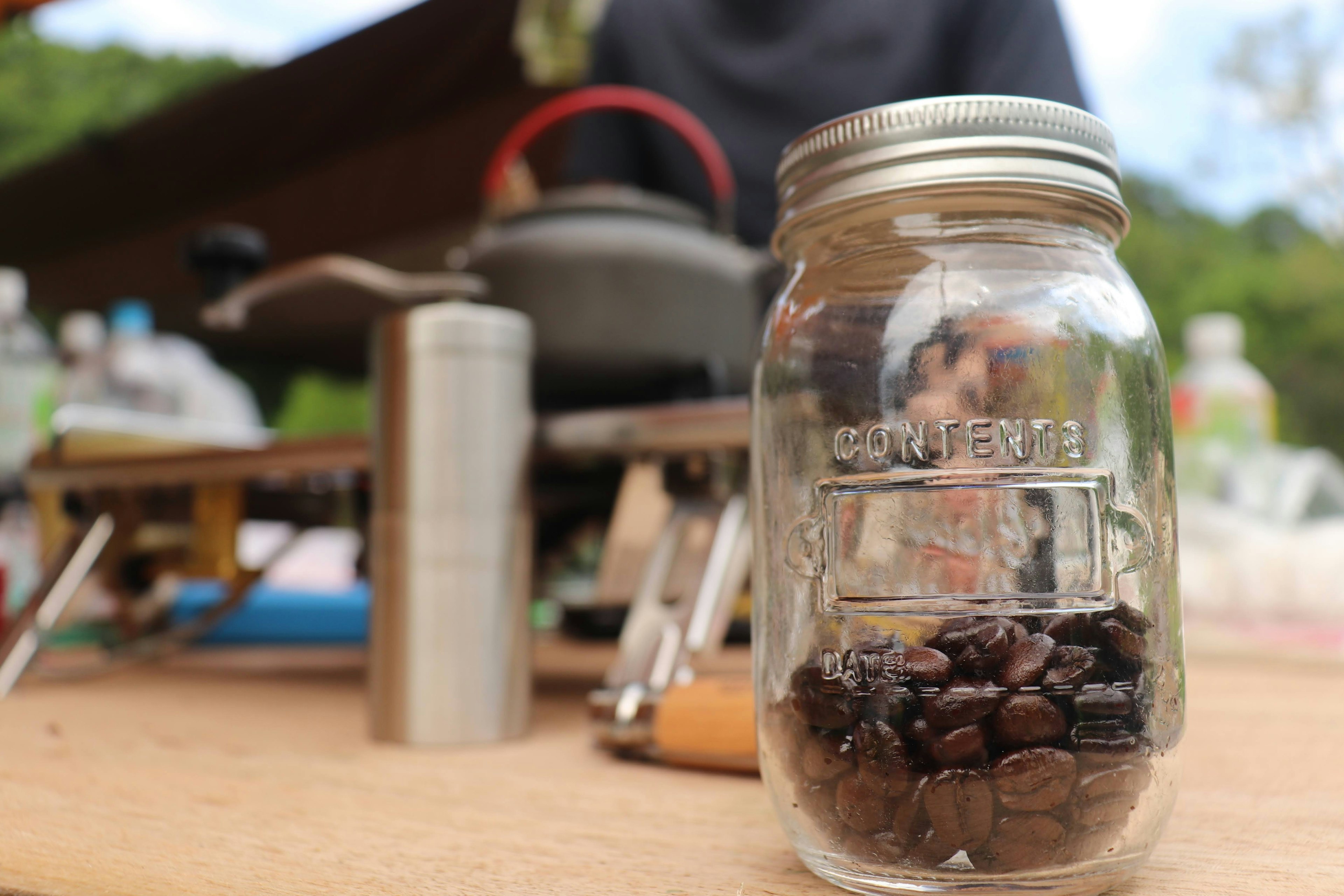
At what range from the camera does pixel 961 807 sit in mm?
225

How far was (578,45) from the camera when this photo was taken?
163 centimetres

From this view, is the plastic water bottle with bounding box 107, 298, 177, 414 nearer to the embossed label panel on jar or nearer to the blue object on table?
the blue object on table

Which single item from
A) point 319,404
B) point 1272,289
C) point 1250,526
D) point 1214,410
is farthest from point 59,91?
point 1272,289

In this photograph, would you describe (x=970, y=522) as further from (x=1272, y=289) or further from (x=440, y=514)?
(x=1272, y=289)

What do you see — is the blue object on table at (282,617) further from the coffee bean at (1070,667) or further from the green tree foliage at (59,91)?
the green tree foliage at (59,91)

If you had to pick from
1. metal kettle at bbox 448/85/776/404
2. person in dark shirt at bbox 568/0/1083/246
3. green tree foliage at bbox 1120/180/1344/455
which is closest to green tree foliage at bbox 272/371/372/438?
person in dark shirt at bbox 568/0/1083/246

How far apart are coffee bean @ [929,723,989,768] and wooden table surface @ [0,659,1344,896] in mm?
51

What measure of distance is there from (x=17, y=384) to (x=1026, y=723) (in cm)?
114

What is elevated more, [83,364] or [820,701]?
[83,364]

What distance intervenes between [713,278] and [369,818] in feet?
1.11

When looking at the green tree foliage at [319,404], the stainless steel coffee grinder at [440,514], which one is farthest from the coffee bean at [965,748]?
the green tree foliage at [319,404]

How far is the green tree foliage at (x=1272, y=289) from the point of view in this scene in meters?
4.89

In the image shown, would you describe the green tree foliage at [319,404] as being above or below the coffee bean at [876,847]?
above

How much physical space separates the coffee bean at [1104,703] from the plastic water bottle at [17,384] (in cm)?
105
